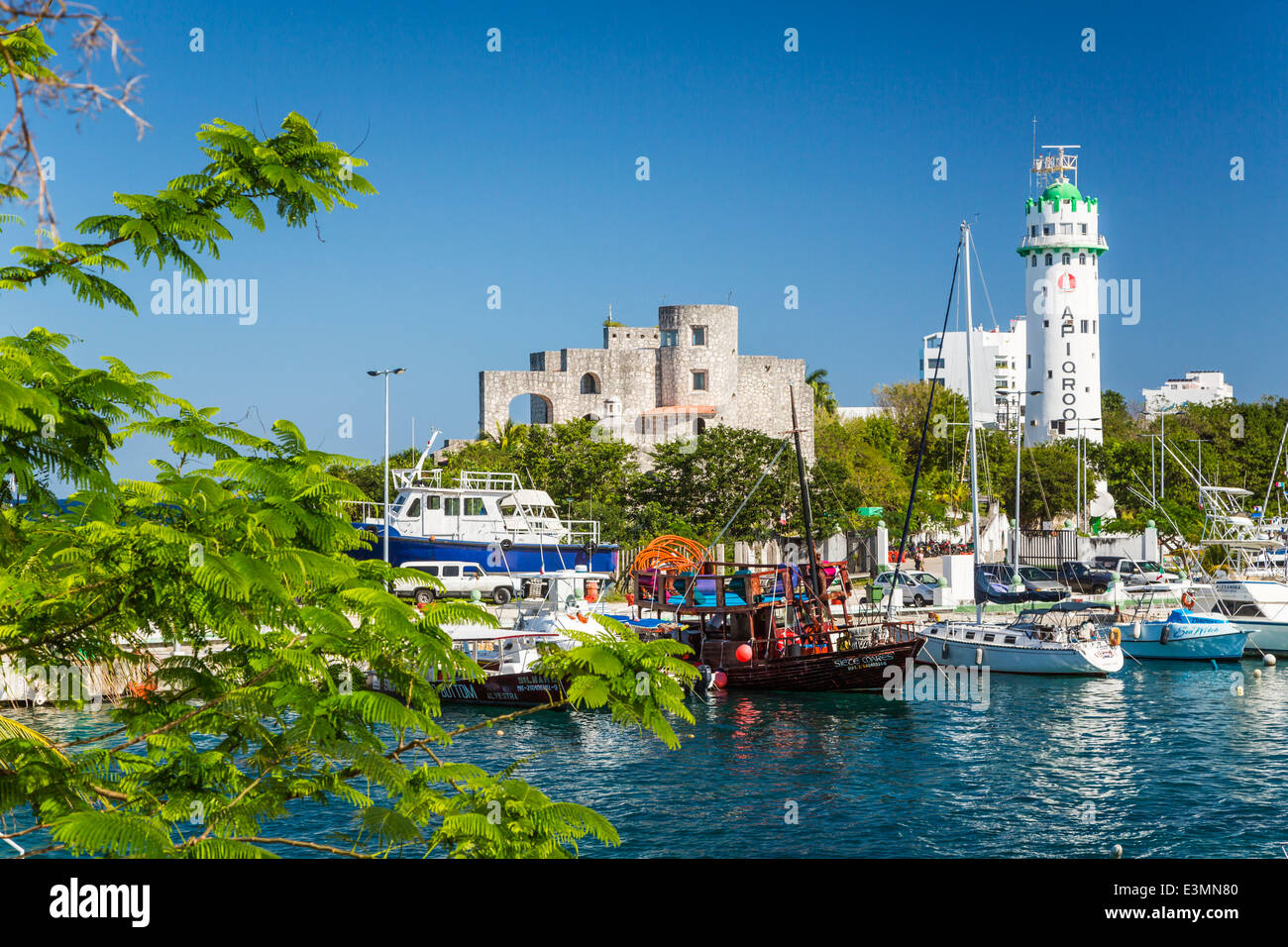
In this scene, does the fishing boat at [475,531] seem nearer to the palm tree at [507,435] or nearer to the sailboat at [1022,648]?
the sailboat at [1022,648]

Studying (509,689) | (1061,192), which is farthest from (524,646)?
(1061,192)

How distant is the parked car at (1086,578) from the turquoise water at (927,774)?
1690cm

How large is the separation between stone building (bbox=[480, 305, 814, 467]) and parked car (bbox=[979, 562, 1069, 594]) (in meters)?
16.5

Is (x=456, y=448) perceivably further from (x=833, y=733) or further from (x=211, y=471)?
(x=211, y=471)

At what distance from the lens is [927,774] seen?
67.1 ft

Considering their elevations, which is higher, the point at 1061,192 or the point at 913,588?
the point at 1061,192

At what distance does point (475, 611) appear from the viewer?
627 centimetres

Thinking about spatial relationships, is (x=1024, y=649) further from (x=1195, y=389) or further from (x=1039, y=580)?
(x=1195, y=389)

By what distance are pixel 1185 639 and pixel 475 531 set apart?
21.3 m

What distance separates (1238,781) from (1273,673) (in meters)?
14.1

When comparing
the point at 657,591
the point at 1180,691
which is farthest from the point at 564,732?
the point at 1180,691

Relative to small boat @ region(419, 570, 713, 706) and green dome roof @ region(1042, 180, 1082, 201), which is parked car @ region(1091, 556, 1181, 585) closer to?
small boat @ region(419, 570, 713, 706)

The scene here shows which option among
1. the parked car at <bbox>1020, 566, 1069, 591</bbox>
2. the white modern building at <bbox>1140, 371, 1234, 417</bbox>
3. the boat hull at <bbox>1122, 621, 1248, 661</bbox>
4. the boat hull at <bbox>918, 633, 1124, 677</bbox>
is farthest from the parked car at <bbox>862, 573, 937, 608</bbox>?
the white modern building at <bbox>1140, 371, 1234, 417</bbox>
